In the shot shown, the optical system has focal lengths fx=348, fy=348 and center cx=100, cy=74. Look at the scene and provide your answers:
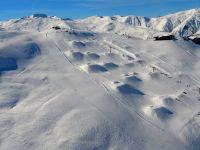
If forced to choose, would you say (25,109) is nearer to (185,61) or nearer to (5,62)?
(5,62)

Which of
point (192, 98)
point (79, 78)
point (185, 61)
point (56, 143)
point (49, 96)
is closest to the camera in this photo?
point (56, 143)

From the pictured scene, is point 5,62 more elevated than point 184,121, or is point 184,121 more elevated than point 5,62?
point 5,62

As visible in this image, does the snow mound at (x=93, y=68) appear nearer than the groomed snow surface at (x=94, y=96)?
No

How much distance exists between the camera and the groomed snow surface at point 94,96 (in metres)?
18.3

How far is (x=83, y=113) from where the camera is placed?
20328mm

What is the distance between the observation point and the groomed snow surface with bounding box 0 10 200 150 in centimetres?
1834

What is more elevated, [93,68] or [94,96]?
[93,68]

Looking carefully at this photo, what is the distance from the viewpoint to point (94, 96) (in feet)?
74.3

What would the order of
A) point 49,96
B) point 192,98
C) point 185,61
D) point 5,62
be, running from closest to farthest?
1. point 49,96
2. point 192,98
3. point 5,62
4. point 185,61

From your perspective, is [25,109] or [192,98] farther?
[192,98]

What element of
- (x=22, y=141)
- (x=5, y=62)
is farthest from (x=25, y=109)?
(x=5, y=62)

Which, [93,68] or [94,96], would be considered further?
[93,68]

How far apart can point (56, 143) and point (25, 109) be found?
4237mm

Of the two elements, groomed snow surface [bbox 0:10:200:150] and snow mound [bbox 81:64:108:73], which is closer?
groomed snow surface [bbox 0:10:200:150]
